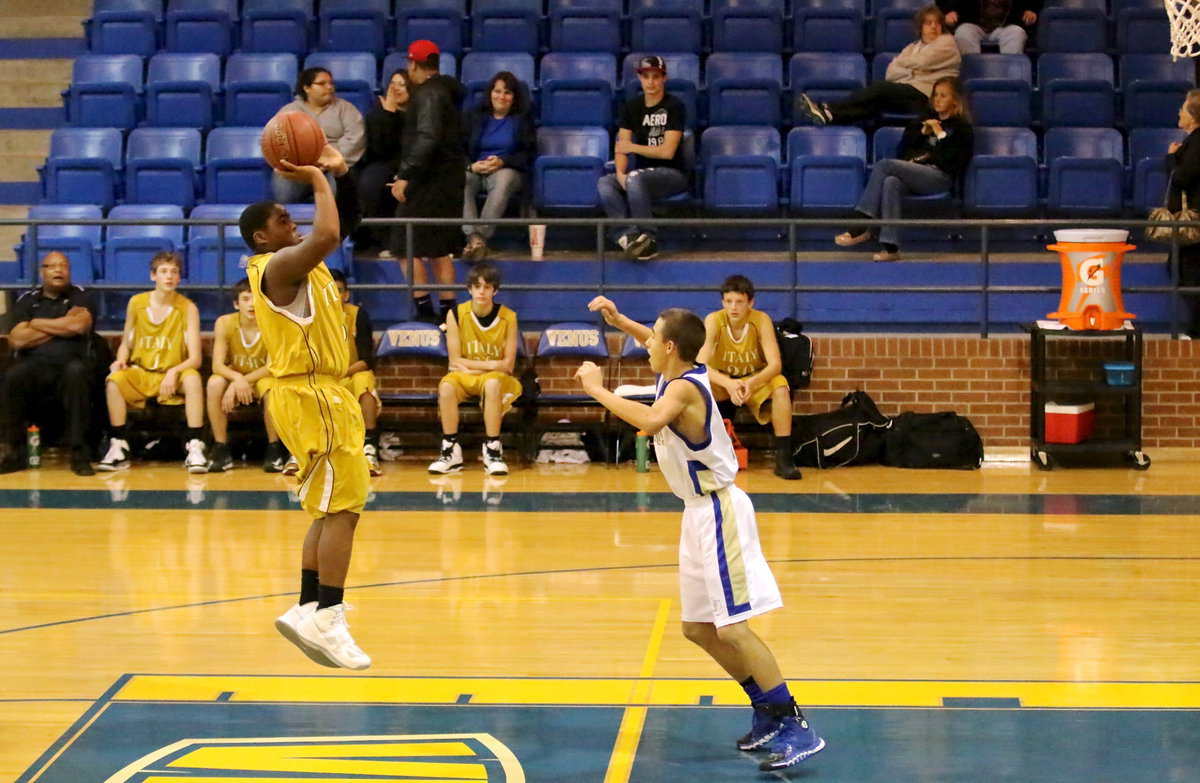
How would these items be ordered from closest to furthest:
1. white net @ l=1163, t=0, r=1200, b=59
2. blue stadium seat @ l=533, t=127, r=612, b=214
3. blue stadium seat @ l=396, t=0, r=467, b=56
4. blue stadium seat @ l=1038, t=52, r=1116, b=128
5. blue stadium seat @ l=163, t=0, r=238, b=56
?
white net @ l=1163, t=0, r=1200, b=59 < blue stadium seat @ l=533, t=127, r=612, b=214 < blue stadium seat @ l=1038, t=52, r=1116, b=128 < blue stadium seat @ l=396, t=0, r=467, b=56 < blue stadium seat @ l=163, t=0, r=238, b=56

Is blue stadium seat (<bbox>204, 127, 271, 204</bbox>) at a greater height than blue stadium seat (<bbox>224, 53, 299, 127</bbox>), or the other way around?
blue stadium seat (<bbox>224, 53, 299, 127</bbox>)

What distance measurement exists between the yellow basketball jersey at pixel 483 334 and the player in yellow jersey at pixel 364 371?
60 cm

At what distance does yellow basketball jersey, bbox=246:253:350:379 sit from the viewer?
5066mm

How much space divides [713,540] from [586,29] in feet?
29.4

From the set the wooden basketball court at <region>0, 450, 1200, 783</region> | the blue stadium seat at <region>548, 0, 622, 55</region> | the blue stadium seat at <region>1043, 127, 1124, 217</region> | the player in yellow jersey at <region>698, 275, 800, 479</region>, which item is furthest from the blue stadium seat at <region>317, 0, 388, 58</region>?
the blue stadium seat at <region>1043, 127, 1124, 217</region>

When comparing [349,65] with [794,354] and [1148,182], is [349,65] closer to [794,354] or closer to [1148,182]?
[794,354]

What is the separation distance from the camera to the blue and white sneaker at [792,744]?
459 cm

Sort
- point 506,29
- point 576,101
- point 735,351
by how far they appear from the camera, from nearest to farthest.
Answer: point 735,351 → point 576,101 → point 506,29

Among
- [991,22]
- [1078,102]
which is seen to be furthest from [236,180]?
[1078,102]

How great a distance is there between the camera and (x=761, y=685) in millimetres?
4711

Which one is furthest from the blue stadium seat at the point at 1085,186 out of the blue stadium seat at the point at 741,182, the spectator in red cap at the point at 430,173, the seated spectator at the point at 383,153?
the seated spectator at the point at 383,153

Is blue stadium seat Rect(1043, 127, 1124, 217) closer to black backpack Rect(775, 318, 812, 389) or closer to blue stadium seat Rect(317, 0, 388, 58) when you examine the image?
black backpack Rect(775, 318, 812, 389)

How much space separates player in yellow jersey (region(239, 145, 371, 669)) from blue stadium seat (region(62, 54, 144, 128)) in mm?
8107

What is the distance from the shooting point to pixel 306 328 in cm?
Result: 507
